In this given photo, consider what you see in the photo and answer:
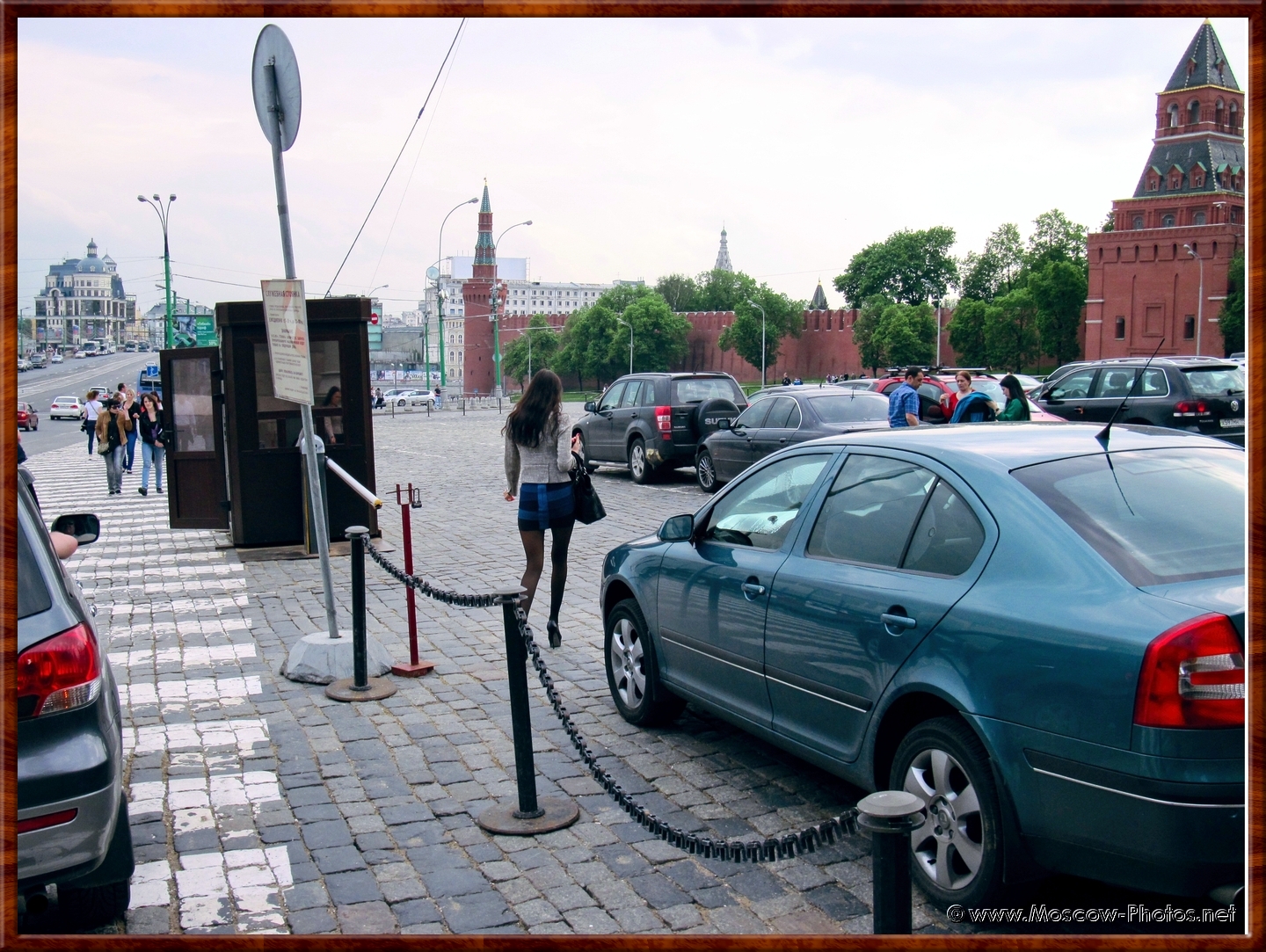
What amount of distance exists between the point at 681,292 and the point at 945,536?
133672 millimetres

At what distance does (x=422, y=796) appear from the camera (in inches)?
201

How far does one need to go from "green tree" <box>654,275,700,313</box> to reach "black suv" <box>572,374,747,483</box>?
117030 mm

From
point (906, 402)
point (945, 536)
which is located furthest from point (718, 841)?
point (906, 402)

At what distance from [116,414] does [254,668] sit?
14449 millimetres

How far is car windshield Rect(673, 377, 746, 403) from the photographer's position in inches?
742

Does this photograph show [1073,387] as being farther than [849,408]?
Yes

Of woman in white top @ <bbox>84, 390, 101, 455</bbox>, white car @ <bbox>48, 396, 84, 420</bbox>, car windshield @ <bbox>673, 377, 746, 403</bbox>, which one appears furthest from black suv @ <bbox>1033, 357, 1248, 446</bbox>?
white car @ <bbox>48, 396, 84, 420</bbox>

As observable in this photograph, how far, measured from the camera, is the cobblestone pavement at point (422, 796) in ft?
13.0

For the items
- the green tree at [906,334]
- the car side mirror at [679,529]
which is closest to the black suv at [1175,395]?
the car side mirror at [679,529]

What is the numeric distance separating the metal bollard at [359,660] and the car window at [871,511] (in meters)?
3.15

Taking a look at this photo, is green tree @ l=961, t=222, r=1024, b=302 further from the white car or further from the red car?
the red car

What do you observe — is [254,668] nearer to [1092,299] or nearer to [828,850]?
[828,850]

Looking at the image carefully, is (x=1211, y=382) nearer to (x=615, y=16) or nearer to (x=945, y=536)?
(x=945, y=536)

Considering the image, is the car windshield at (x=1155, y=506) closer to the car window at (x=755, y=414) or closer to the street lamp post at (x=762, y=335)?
the car window at (x=755, y=414)
